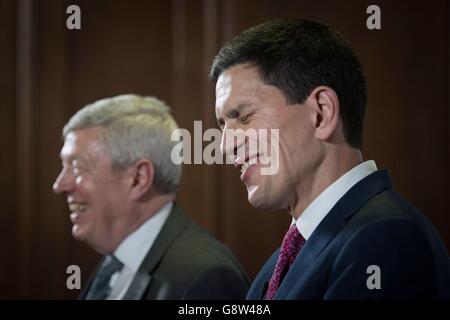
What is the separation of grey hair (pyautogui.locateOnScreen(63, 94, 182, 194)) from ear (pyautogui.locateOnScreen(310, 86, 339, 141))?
32cm

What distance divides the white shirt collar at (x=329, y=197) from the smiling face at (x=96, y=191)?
34 cm

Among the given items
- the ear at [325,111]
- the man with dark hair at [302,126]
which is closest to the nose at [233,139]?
the man with dark hair at [302,126]

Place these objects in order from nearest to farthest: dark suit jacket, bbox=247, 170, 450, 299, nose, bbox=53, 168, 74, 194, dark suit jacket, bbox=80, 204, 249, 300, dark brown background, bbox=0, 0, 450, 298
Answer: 1. dark suit jacket, bbox=247, 170, 450, 299
2. dark suit jacket, bbox=80, 204, 249, 300
3. nose, bbox=53, 168, 74, 194
4. dark brown background, bbox=0, 0, 450, 298

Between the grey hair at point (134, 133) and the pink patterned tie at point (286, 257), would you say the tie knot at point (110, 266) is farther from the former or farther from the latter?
the pink patterned tie at point (286, 257)

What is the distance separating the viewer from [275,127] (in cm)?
85

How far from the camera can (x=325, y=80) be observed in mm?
849

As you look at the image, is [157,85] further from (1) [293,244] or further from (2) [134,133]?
(1) [293,244]

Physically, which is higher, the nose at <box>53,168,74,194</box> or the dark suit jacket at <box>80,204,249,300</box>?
the nose at <box>53,168,74,194</box>

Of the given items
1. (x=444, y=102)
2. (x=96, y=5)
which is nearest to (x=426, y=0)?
(x=444, y=102)

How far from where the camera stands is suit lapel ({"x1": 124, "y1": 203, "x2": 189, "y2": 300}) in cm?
99

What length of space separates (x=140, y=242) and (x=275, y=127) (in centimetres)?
33

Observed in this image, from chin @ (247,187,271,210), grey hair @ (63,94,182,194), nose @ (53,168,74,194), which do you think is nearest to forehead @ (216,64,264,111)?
chin @ (247,187,271,210)

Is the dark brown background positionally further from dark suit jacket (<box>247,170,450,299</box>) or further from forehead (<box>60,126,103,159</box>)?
dark suit jacket (<box>247,170,450,299</box>)
